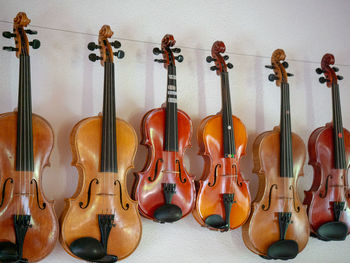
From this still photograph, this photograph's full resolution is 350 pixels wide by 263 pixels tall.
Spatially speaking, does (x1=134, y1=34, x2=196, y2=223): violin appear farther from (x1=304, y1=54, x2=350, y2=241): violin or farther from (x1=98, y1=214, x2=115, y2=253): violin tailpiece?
(x1=304, y1=54, x2=350, y2=241): violin

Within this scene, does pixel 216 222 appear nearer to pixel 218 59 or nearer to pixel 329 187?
pixel 329 187

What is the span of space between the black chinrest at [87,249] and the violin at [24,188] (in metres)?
0.14

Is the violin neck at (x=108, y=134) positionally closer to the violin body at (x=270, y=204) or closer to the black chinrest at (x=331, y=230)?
the violin body at (x=270, y=204)

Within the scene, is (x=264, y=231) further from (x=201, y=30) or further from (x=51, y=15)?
(x=51, y=15)

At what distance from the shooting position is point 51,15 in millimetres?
3309

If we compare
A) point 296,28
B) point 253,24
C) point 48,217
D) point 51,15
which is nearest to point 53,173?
point 48,217

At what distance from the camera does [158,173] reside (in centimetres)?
298

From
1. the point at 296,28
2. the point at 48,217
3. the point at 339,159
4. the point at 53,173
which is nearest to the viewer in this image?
the point at 48,217

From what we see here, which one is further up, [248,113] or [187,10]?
[187,10]

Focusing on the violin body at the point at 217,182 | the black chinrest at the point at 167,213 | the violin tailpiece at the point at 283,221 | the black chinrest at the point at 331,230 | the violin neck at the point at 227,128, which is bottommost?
the black chinrest at the point at 331,230

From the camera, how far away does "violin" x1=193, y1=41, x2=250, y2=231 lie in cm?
312

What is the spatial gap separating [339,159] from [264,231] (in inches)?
36.1

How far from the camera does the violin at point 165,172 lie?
2951 millimetres

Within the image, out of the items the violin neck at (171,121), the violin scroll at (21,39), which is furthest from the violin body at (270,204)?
the violin scroll at (21,39)
